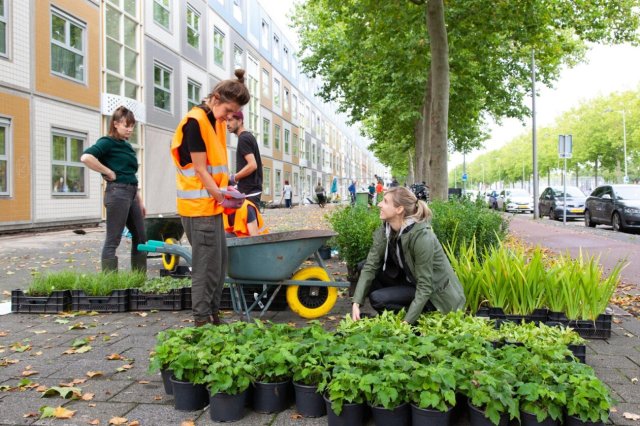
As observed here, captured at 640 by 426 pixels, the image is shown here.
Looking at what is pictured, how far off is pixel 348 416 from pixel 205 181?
6.32 ft

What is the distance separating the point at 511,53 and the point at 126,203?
17.2 meters

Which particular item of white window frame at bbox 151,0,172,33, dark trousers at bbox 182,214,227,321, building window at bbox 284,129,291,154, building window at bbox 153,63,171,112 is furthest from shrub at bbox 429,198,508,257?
building window at bbox 284,129,291,154

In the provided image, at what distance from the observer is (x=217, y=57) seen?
28.4 metres

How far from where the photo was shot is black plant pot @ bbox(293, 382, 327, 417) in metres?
2.85

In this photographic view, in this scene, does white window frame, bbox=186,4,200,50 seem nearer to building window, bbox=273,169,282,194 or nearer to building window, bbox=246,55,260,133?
building window, bbox=246,55,260,133

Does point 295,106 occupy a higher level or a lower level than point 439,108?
higher

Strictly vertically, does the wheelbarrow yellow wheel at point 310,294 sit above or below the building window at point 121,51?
below

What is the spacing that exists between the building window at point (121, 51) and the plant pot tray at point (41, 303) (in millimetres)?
14337

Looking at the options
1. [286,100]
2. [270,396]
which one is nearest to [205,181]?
[270,396]

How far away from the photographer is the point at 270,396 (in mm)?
2920

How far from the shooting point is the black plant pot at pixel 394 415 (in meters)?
2.63

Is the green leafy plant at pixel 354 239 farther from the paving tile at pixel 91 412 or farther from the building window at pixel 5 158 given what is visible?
the building window at pixel 5 158

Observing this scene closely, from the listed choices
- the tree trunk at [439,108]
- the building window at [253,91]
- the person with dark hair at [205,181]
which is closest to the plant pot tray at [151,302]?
the person with dark hair at [205,181]

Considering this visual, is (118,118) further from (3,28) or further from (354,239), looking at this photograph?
(3,28)
